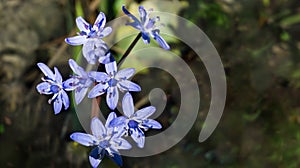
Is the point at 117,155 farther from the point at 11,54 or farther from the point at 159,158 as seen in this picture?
the point at 11,54

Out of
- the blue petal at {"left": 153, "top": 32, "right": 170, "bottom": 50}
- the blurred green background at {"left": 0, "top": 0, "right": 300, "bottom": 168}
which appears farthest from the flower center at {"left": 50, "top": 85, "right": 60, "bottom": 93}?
the blurred green background at {"left": 0, "top": 0, "right": 300, "bottom": 168}

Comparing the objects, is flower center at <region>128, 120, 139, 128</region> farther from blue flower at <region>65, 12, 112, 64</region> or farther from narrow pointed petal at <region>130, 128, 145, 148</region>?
blue flower at <region>65, 12, 112, 64</region>

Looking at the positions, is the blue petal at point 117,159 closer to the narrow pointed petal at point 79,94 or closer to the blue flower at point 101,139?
the blue flower at point 101,139

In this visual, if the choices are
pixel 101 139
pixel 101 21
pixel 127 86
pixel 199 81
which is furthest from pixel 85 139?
pixel 199 81

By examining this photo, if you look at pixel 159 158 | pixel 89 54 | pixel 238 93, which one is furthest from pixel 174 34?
pixel 89 54

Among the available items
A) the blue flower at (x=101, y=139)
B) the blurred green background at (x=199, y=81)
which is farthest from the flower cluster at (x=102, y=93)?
the blurred green background at (x=199, y=81)

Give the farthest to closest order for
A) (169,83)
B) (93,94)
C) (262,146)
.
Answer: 1. (169,83)
2. (262,146)
3. (93,94)
